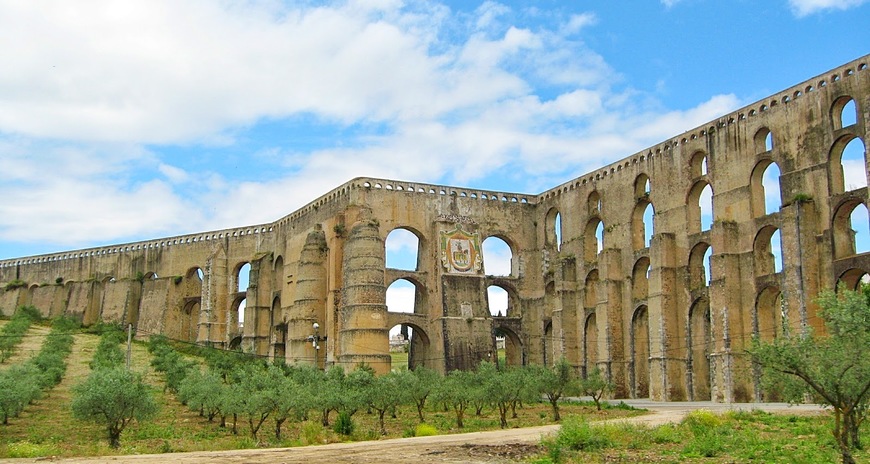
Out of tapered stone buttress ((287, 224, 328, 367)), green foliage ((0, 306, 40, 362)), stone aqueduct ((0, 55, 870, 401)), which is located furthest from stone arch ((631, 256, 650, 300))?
green foliage ((0, 306, 40, 362))

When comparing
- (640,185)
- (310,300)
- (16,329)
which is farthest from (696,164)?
(16,329)

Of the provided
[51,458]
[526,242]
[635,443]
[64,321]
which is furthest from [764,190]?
[64,321]

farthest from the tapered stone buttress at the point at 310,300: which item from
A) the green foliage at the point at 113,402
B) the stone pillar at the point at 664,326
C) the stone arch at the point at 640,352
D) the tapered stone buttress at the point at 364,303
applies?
the green foliage at the point at 113,402

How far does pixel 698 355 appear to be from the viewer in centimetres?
3394

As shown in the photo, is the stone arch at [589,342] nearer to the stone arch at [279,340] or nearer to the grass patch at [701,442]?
the stone arch at [279,340]

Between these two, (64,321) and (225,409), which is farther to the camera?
(64,321)

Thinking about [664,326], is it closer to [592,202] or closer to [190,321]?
[592,202]

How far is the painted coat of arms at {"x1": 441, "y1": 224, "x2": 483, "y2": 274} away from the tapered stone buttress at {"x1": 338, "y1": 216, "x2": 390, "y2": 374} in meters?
3.39

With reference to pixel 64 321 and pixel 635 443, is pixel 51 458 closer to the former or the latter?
pixel 635 443

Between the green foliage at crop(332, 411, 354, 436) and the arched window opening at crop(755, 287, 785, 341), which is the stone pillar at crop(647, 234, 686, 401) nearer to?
the arched window opening at crop(755, 287, 785, 341)

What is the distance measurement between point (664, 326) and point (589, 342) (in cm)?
614

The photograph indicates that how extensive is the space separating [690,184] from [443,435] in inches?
686

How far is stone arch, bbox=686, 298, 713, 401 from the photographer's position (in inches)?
1328

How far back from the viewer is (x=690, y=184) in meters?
35.0
